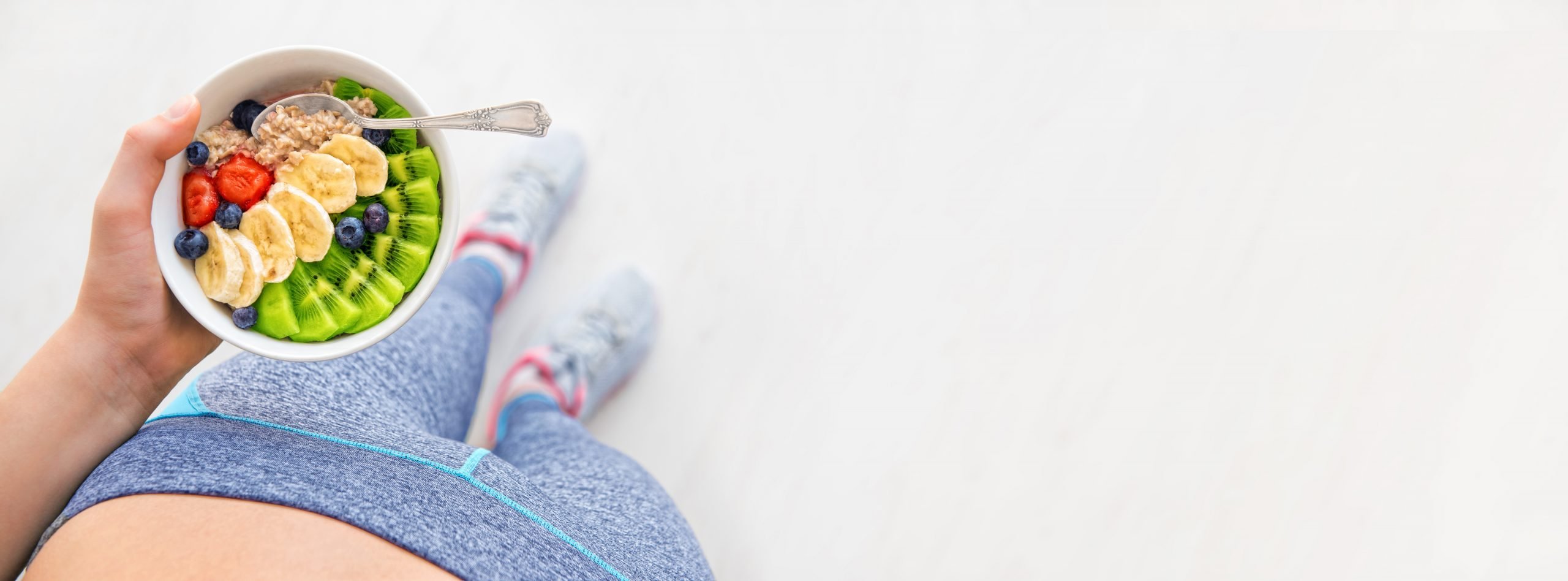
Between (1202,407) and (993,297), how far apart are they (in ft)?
1.67

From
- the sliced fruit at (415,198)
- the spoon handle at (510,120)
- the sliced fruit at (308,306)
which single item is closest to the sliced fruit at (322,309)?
the sliced fruit at (308,306)

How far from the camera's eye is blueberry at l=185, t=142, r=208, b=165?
30.0 inches

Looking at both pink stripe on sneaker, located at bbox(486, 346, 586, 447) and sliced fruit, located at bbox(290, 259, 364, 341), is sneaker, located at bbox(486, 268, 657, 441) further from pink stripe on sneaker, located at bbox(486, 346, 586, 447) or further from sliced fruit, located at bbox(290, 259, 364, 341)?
sliced fruit, located at bbox(290, 259, 364, 341)

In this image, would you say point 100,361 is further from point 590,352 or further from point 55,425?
point 590,352

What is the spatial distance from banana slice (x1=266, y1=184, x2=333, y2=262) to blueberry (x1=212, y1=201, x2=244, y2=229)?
1.1 inches

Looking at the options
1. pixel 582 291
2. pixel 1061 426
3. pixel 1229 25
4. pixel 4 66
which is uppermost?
pixel 1229 25

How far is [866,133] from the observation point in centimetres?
165

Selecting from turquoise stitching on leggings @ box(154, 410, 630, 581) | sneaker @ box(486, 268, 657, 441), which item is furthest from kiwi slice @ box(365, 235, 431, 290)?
sneaker @ box(486, 268, 657, 441)

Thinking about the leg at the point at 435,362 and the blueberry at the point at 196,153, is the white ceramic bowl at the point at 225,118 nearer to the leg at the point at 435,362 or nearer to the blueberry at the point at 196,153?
the blueberry at the point at 196,153

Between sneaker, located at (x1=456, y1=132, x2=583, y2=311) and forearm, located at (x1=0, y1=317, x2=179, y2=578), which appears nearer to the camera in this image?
forearm, located at (x1=0, y1=317, x2=179, y2=578)

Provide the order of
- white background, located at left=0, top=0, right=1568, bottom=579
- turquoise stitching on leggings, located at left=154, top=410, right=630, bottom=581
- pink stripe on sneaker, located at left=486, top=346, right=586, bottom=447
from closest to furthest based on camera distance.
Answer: turquoise stitching on leggings, located at left=154, top=410, right=630, bottom=581
pink stripe on sneaker, located at left=486, top=346, right=586, bottom=447
white background, located at left=0, top=0, right=1568, bottom=579

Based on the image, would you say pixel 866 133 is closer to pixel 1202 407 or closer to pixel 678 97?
pixel 678 97

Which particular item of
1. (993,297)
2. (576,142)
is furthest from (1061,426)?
(576,142)

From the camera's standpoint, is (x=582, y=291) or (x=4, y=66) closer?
(x=4, y=66)
